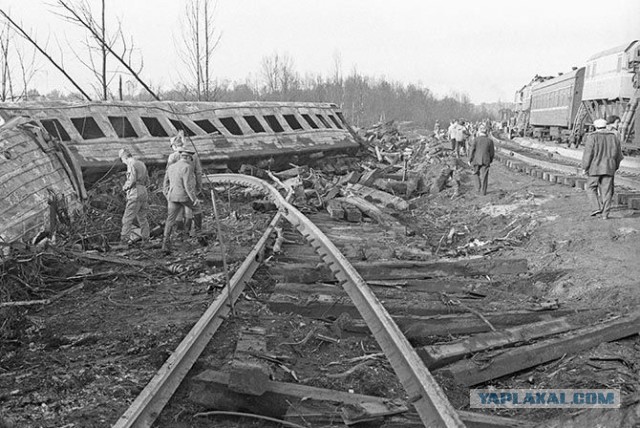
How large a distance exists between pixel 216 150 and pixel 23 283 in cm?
1186

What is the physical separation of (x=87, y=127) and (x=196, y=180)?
718cm

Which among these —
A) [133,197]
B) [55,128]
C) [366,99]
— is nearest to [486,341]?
[133,197]

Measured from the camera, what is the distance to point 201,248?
30.6 ft

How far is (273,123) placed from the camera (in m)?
22.7

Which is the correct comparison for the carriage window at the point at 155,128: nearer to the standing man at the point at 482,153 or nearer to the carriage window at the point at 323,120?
the standing man at the point at 482,153

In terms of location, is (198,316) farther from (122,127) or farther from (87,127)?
(122,127)

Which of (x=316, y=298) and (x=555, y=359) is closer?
(x=555, y=359)

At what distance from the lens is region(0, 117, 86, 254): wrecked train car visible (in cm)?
950

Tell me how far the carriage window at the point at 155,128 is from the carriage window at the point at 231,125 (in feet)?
8.88

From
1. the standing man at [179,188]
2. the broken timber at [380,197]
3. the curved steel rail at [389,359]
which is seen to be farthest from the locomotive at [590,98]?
the curved steel rail at [389,359]

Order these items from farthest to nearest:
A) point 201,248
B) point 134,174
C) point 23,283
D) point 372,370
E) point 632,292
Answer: point 134,174 → point 201,248 → point 23,283 → point 632,292 → point 372,370

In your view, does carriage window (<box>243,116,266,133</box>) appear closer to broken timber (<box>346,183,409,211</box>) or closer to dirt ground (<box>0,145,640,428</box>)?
broken timber (<box>346,183,409,211</box>)

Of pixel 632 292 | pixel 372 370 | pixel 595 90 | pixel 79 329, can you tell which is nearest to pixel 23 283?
pixel 79 329

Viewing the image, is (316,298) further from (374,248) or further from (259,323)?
(374,248)
